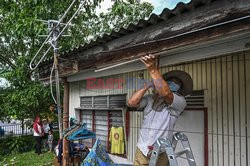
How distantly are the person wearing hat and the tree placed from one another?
3.00 metres

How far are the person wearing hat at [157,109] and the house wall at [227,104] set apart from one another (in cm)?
116

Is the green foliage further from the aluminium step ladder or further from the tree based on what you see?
the aluminium step ladder

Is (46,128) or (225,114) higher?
(225,114)

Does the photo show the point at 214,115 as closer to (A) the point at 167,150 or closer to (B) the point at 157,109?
(B) the point at 157,109

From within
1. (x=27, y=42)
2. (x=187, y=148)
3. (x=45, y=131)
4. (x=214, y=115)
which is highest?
(x=27, y=42)

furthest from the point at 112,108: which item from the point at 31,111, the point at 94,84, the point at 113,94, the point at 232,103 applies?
the point at 31,111

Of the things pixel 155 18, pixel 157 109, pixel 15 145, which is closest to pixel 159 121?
pixel 157 109

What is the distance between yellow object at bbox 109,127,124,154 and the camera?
5.38 m

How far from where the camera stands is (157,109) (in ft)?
8.53

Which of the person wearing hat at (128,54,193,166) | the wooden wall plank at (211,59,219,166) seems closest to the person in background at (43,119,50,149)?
the wooden wall plank at (211,59,219,166)

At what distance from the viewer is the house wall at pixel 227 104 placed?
10.8 ft

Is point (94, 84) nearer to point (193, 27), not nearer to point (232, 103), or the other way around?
point (232, 103)

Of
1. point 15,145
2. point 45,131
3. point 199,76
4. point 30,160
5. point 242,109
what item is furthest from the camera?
point 45,131

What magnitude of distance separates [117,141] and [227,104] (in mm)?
2928
